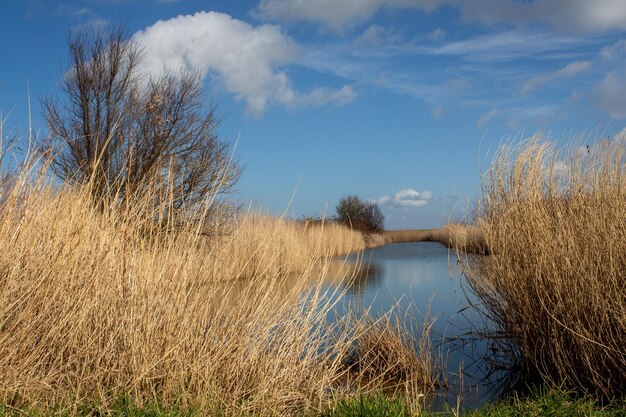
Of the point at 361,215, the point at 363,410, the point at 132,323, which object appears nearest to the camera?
the point at 363,410

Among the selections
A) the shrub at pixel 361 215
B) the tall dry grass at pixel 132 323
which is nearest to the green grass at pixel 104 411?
the tall dry grass at pixel 132 323

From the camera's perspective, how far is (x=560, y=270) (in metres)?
5.40

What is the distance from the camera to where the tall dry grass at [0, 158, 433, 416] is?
165 inches

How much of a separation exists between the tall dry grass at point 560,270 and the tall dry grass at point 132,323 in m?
1.72

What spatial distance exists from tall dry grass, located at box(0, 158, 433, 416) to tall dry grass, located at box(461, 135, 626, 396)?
1.72 metres

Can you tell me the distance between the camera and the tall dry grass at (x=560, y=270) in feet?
16.4

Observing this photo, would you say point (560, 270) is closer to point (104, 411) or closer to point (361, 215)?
point (104, 411)

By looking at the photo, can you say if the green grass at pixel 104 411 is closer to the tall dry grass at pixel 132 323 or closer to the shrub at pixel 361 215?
the tall dry grass at pixel 132 323

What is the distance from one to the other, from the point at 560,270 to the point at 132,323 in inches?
147

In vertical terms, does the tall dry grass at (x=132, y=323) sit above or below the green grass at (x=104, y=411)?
above

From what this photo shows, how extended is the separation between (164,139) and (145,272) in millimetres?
10575

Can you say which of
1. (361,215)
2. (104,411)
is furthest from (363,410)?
(361,215)

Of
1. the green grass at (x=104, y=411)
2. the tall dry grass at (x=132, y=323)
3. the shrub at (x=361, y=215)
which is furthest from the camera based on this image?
the shrub at (x=361, y=215)

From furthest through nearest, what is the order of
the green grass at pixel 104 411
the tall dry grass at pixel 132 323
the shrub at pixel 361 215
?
the shrub at pixel 361 215, the tall dry grass at pixel 132 323, the green grass at pixel 104 411
